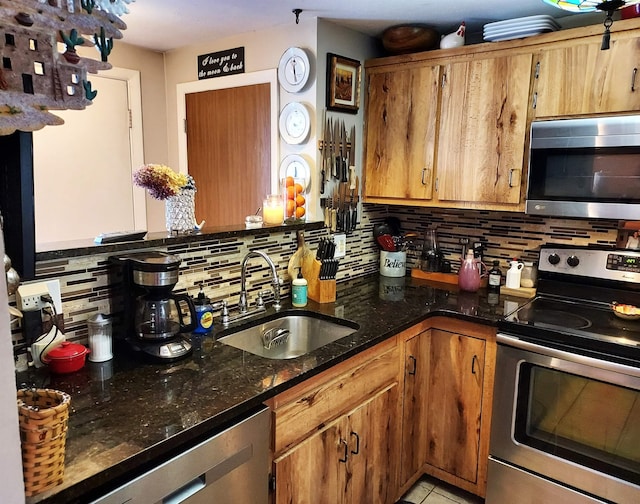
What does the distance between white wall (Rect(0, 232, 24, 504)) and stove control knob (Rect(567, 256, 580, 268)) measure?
231cm

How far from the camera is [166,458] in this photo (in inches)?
43.4

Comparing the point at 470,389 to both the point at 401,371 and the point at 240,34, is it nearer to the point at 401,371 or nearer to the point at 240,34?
the point at 401,371

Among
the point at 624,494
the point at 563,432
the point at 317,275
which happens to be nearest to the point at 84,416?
the point at 317,275

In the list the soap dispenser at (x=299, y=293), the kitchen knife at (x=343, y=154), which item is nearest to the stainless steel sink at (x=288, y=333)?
the soap dispenser at (x=299, y=293)

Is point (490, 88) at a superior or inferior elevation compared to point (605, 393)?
superior

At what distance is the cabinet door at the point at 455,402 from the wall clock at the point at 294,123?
1174mm

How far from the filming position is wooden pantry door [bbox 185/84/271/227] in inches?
105

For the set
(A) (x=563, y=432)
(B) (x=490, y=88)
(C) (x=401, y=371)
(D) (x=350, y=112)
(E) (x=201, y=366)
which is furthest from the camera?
(D) (x=350, y=112)

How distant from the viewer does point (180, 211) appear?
1854mm

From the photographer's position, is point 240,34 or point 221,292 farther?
point 240,34

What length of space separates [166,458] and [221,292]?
0.94 m

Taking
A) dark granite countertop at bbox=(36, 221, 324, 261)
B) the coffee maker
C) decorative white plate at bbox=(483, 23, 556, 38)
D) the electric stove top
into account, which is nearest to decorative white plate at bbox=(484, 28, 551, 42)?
decorative white plate at bbox=(483, 23, 556, 38)

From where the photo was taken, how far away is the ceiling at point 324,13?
208 cm

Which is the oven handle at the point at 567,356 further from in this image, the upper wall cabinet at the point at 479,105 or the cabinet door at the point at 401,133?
the cabinet door at the point at 401,133
